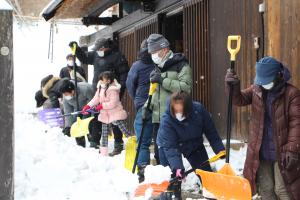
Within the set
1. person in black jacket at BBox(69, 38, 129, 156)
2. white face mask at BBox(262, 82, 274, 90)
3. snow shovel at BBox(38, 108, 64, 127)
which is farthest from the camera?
snow shovel at BBox(38, 108, 64, 127)

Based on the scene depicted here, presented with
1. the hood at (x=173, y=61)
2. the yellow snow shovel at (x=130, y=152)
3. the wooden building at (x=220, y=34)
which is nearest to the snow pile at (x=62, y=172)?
the yellow snow shovel at (x=130, y=152)

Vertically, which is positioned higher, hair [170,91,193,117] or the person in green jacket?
the person in green jacket

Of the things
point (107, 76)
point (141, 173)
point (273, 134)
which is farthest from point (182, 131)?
point (107, 76)

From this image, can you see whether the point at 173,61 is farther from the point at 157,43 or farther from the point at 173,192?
the point at 173,192

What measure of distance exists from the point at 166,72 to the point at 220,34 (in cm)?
189

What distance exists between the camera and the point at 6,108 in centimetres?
332

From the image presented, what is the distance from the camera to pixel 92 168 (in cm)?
690

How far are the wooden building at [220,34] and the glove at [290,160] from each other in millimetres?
1165

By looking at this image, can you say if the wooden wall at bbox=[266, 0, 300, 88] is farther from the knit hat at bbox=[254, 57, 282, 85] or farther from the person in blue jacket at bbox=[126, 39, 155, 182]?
the person in blue jacket at bbox=[126, 39, 155, 182]

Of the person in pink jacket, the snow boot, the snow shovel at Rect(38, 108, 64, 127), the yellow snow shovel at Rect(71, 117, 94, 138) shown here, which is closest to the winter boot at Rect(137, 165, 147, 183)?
the snow boot

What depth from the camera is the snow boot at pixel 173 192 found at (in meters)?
5.11

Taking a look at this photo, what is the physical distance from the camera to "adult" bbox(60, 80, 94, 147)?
9.65 meters

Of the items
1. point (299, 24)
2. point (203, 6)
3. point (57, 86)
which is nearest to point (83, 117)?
point (57, 86)

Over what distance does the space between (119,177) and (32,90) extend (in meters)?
27.0
